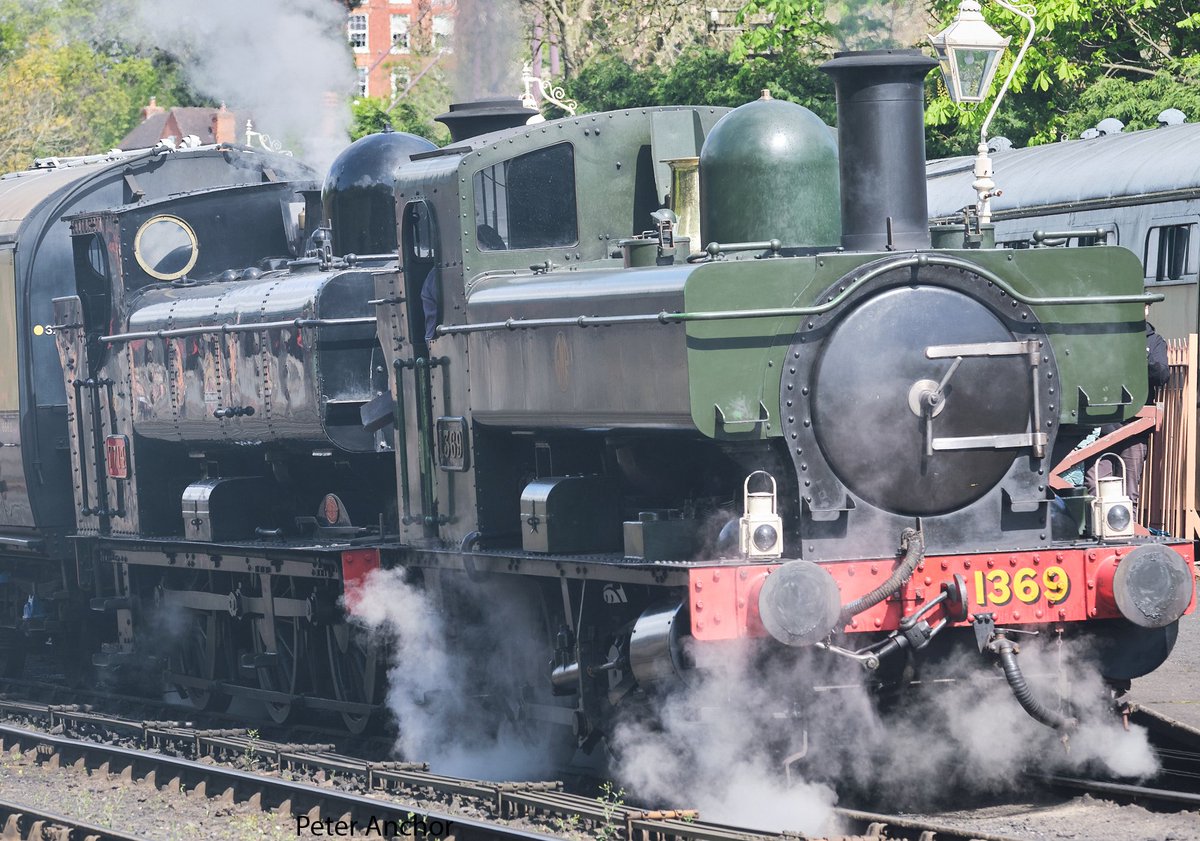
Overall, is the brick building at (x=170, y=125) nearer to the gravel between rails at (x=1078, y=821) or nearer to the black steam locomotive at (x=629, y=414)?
the black steam locomotive at (x=629, y=414)

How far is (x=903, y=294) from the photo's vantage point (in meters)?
7.81

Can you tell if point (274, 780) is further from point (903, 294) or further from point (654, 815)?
point (903, 294)

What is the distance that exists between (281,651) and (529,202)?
3875 millimetres

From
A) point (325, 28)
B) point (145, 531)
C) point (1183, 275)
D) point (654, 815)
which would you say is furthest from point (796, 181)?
point (325, 28)

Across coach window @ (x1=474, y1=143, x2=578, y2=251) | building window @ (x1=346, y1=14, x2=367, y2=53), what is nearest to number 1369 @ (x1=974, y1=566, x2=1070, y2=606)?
coach window @ (x1=474, y1=143, x2=578, y2=251)

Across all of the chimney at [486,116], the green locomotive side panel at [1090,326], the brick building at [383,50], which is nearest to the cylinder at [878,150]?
the green locomotive side panel at [1090,326]

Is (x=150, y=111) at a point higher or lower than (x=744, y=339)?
higher

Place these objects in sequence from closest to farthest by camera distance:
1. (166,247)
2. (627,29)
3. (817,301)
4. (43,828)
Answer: (817,301) → (43,828) → (166,247) → (627,29)

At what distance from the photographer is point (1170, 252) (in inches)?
650

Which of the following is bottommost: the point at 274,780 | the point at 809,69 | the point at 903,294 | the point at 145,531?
the point at 274,780

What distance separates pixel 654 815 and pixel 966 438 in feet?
6.74

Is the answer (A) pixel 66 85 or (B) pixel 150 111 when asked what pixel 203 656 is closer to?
(A) pixel 66 85

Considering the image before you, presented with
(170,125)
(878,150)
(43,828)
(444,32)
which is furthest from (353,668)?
(170,125)

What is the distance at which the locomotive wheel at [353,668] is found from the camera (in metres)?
A: 10.8
